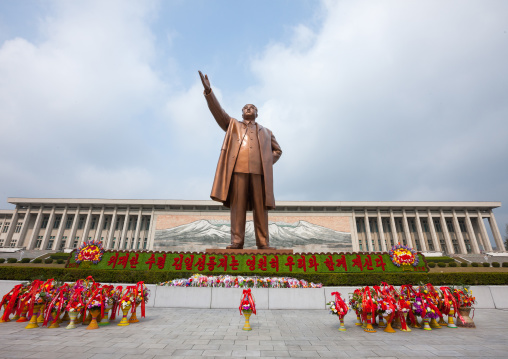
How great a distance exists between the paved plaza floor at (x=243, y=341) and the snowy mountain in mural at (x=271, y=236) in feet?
85.3

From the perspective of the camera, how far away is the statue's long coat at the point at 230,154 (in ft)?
24.8

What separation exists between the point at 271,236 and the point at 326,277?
23443 millimetres

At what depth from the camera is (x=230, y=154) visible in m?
7.79

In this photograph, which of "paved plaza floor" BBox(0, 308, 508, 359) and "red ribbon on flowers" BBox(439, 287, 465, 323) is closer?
"paved plaza floor" BBox(0, 308, 508, 359)

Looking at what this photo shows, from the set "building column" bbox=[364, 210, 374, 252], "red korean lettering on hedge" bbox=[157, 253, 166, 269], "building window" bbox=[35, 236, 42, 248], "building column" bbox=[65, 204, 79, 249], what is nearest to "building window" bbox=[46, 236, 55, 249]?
"building window" bbox=[35, 236, 42, 248]

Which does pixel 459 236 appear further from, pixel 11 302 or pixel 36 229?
pixel 36 229

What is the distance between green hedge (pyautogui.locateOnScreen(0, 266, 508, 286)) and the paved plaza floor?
110 inches

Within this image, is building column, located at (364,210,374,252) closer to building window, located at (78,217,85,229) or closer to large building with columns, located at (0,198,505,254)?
large building with columns, located at (0,198,505,254)

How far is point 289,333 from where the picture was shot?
362cm

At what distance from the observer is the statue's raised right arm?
723 centimetres

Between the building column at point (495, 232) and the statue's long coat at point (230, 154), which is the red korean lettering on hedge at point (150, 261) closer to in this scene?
the statue's long coat at point (230, 154)

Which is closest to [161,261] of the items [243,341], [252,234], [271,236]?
[243,341]

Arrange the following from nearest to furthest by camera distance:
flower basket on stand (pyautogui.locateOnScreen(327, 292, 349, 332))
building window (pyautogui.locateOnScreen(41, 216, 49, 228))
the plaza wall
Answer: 1. flower basket on stand (pyautogui.locateOnScreen(327, 292, 349, 332))
2. the plaza wall
3. building window (pyautogui.locateOnScreen(41, 216, 49, 228))

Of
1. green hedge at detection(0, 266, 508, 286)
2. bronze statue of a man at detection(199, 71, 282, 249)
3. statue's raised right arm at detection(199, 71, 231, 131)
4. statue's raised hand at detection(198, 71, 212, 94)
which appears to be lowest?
green hedge at detection(0, 266, 508, 286)
